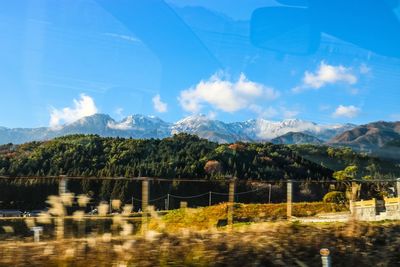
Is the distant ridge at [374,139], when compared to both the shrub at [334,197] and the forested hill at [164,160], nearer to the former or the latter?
the forested hill at [164,160]

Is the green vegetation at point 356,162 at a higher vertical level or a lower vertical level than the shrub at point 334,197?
higher

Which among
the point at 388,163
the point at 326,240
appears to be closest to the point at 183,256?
the point at 326,240

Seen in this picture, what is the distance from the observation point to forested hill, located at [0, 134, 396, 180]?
33500mm

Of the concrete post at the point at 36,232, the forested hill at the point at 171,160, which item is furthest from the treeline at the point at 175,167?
the concrete post at the point at 36,232

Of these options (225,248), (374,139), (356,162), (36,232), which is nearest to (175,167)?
(374,139)

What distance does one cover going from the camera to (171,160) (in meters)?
64.1

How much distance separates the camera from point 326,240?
7074 mm

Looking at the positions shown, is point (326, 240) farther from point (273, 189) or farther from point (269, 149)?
point (269, 149)

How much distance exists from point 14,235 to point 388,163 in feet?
56.1

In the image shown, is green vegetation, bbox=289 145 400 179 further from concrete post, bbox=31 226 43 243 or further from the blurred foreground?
concrete post, bbox=31 226 43 243

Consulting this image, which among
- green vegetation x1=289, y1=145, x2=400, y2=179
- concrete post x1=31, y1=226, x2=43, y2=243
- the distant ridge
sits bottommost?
concrete post x1=31, y1=226, x2=43, y2=243

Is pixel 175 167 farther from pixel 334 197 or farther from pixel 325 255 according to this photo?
pixel 325 255

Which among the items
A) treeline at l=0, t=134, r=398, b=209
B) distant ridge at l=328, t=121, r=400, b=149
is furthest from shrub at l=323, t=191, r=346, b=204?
distant ridge at l=328, t=121, r=400, b=149

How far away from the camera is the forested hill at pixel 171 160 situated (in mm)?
33500
